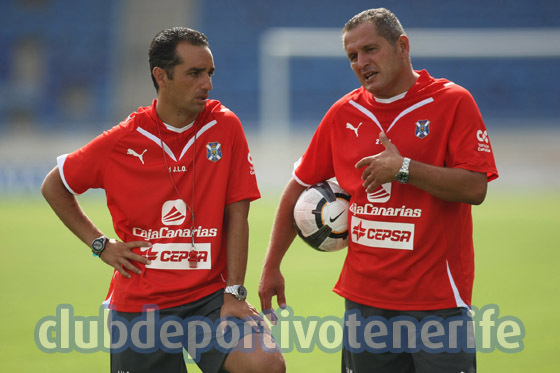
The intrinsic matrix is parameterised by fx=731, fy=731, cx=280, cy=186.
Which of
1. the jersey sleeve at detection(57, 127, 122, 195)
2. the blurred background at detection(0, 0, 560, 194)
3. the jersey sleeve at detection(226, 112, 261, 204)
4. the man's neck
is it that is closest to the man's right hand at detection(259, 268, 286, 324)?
the jersey sleeve at detection(226, 112, 261, 204)

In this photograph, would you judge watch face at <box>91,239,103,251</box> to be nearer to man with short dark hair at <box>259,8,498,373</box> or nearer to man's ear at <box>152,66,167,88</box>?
man's ear at <box>152,66,167,88</box>

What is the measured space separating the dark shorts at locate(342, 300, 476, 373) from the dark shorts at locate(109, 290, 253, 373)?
2.42ft

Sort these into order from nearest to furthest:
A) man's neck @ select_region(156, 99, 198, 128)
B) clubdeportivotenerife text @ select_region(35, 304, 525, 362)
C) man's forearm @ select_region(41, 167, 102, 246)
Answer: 1. clubdeportivotenerife text @ select_region(35, 304, 525, 362)
2. man's neck @ select_region(156, 99, 198, 128)
3. man's forearm @ select_region(41, 167, 102, 246)

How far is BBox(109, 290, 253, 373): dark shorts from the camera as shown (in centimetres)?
376

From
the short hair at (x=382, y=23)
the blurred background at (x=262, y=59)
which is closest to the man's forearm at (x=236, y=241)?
the short hair at (x=382, y=23)

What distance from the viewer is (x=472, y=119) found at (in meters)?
3.65

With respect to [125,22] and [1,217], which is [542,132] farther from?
[125,22]

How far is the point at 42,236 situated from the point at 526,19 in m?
22.4

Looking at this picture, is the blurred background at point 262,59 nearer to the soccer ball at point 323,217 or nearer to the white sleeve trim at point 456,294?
the soccer ball at point 323,217

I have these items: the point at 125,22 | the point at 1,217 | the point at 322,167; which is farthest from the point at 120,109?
the point at 322,167

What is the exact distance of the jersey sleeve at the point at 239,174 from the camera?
12.8ft

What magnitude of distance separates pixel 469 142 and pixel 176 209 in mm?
1545

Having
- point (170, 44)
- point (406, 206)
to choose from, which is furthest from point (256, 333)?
point (170, 44)

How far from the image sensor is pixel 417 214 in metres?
3.72
